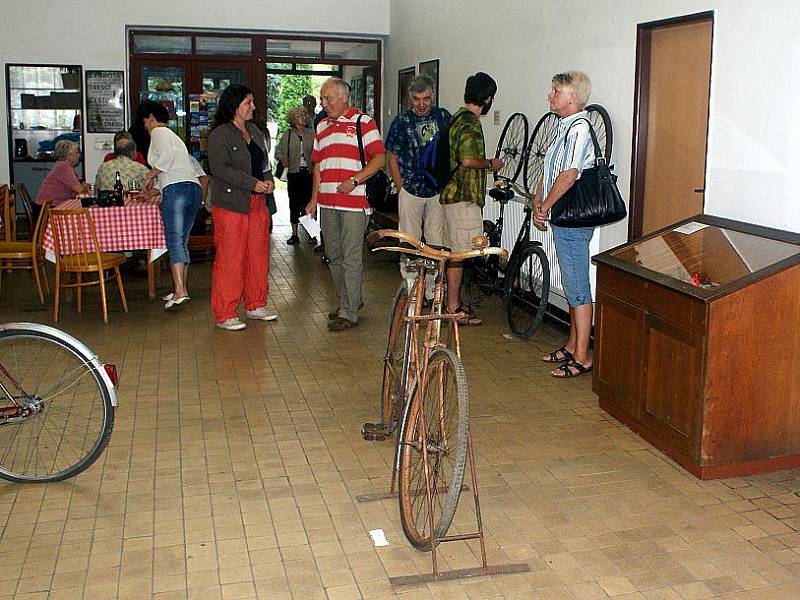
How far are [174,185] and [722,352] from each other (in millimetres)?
4555

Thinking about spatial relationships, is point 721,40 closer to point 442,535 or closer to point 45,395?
point 442,535

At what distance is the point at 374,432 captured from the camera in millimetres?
4242

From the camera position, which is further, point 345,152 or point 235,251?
point 235,251

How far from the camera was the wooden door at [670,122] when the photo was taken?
5.34 metres

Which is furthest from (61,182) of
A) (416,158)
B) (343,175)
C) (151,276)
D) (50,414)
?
(50,414)

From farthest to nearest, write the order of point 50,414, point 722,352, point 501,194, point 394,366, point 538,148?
point 538,148
point 501,194
point 50,414
point 394,366
point 722,352

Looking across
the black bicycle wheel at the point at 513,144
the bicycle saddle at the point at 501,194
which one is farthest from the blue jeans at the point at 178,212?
the black bicycle wheel at the point at 513,144

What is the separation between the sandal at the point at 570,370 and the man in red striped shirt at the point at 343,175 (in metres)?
1.65

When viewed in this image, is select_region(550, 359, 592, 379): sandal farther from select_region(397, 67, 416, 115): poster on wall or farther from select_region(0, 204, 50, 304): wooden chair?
select_region(397, 67, 416, 115): poster on wall

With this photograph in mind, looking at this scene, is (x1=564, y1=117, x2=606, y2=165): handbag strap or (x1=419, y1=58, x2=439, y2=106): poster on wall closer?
(x1=564, y1=117, x2=606, y2=165): handbag strap

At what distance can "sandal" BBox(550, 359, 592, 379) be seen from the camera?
5430 mm

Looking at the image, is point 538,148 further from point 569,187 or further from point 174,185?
point 174,185

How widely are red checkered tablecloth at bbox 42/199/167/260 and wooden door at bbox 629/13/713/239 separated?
3589 mm

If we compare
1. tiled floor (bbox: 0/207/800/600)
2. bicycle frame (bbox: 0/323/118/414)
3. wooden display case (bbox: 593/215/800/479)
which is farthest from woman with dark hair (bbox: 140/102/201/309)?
wooden display case (bbox: 593/215/800/479)
